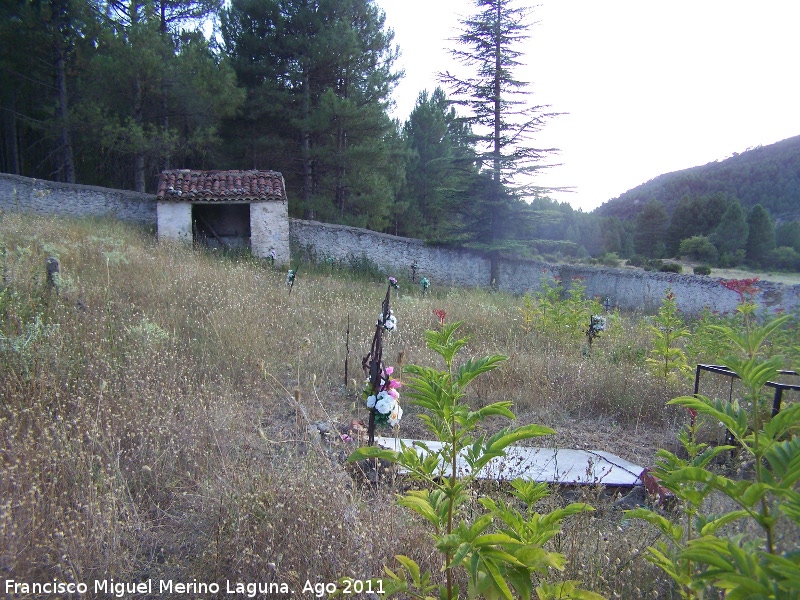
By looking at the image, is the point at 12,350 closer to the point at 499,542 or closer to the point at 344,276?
the point at 499,542

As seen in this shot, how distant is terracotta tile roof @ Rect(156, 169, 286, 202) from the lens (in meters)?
13.7

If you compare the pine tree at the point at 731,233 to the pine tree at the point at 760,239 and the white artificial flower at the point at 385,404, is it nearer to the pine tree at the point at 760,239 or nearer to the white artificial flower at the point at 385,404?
the pine tree at the point at 760,239

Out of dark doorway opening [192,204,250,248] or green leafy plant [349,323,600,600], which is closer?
green leafy plant [349,323,600,600]

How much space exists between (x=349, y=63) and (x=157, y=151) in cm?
779

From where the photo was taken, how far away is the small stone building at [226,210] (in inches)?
533

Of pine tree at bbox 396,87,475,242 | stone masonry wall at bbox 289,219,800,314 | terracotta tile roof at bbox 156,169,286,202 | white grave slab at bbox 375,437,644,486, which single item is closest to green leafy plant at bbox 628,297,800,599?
white grave slab at bbox 375,437,644,486

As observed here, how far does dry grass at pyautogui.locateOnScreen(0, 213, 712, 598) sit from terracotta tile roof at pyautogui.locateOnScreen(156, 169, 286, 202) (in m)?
6.78

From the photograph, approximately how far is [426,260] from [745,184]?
3884cm

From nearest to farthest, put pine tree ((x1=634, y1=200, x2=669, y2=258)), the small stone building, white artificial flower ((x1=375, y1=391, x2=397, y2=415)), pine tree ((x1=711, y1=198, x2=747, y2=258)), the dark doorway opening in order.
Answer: white artificial flower ((x1=375, y1=391, x2=397, y2=415)) → the small stone building → the dark doorway opening → pine tree ((x1=711, y1=198, x2=747, y2=258)) → pine tree ((x1=634, y1=200, x2=669, y2=258))

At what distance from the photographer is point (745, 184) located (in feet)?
142

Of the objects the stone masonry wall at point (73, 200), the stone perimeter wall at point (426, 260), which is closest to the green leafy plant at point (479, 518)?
the stone perimeter wall at point (426, 260)

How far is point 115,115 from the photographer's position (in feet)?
53.1

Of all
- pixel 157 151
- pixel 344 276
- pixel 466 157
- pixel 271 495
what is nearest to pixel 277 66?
pixel 157 151

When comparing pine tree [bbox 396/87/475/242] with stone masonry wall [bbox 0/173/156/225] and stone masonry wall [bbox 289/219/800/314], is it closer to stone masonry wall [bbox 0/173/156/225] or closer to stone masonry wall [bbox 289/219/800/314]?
stone masonry wall [bbox 289/219/800/314]
